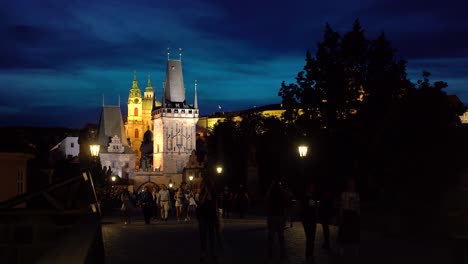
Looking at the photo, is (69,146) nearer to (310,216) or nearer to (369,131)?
(369,131)

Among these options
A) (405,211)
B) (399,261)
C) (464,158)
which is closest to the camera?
(399,261)

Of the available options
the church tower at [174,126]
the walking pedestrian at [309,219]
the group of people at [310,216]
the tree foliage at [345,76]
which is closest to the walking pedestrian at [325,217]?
the group of people at [310,216]

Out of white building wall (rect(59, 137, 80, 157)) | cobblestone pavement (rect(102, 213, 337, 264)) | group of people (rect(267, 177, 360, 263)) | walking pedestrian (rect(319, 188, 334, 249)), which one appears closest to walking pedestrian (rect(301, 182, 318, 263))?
group of people (rect(267, 177, 360, 263))

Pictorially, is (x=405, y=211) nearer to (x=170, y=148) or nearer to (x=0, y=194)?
(x=0, y=194)

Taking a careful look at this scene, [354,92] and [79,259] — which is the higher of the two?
[354,92]

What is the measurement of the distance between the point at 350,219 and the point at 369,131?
3589 cm

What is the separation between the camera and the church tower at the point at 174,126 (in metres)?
184

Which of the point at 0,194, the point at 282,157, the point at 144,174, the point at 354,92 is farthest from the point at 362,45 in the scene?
the point at 144,174

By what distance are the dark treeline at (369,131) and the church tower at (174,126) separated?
96880 millimetres

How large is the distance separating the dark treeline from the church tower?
96880mm

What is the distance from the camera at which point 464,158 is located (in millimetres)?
35688

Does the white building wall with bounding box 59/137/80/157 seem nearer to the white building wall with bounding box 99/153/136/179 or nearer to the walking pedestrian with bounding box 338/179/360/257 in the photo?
the white building wall with bounding box 99/153/136/179

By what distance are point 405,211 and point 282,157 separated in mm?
49376

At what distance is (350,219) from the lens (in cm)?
1891
